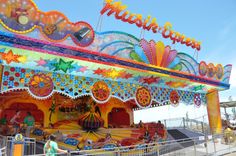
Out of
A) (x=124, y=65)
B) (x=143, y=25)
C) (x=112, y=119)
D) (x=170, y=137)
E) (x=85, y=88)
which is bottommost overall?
(x=170, y=137)

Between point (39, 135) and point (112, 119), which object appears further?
point (112, 119)

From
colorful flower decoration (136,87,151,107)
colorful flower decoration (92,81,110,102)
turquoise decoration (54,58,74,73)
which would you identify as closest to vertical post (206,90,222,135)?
colorful flower decoration (136,87,151,107)

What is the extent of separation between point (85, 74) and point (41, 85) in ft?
5.68

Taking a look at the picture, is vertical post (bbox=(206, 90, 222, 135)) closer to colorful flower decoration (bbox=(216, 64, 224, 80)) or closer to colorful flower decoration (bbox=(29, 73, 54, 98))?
colorful flower decoration (bbox=(216, 64, 224, 80))

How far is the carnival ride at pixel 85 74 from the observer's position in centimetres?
699

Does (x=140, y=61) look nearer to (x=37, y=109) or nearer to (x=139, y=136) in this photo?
(x=139, y=136)

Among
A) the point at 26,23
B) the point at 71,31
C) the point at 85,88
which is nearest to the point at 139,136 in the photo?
the point at 85,88

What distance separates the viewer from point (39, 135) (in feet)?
33.0

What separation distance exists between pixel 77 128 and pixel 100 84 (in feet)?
11.8

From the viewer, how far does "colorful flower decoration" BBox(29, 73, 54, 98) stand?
7621mm

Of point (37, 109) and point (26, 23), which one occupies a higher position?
point (26, 23)

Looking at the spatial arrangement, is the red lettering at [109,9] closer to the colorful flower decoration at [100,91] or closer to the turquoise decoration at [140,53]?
the turquoise decoration at [140,53]

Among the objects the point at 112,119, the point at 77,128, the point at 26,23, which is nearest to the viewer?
the point at 26,23

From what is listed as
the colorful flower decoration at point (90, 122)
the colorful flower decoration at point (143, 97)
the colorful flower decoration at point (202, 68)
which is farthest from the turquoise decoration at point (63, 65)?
the colorful flower decoration at point (202, 68)
